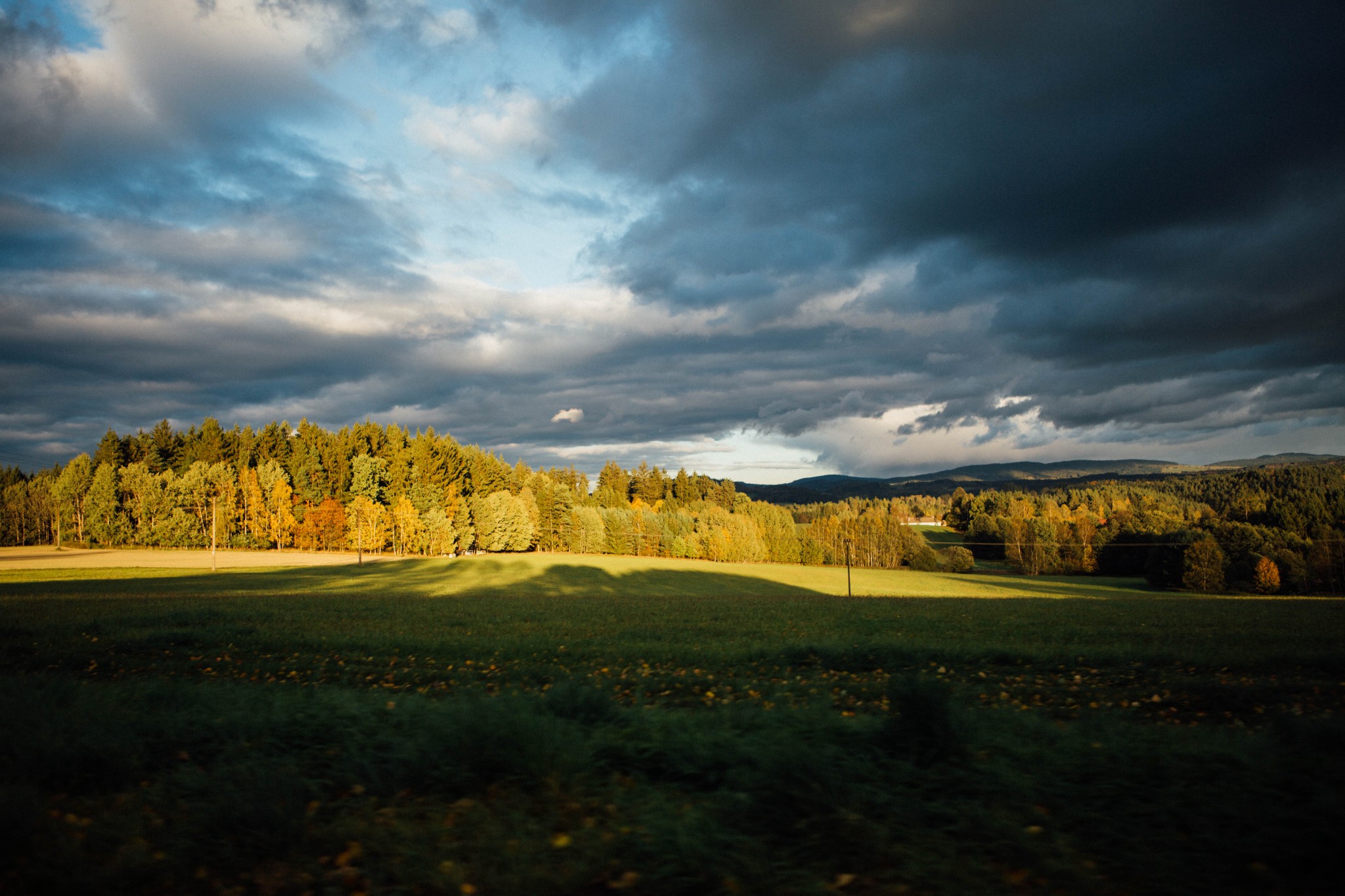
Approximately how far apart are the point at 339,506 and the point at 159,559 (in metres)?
24.8

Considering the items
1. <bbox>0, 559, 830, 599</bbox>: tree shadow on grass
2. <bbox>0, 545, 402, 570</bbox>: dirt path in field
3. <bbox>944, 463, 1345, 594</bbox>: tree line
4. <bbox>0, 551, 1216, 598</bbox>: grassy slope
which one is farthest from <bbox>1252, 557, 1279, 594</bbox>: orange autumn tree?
<bbox>0, 545, 402, 570</bbox>: dirt path in field

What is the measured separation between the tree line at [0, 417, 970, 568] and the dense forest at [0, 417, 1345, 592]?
9.0 inches

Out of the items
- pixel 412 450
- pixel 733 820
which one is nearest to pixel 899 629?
pixel 733 820

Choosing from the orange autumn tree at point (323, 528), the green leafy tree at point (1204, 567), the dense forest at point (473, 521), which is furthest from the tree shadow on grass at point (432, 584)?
the green leafy tree at point (1204, 567)

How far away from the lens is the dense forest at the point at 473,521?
7394 centimetres

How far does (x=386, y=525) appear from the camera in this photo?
80.4m

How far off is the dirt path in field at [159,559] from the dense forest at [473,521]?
173 inches

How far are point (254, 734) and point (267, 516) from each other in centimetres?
8948

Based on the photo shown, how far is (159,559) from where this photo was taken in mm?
59281

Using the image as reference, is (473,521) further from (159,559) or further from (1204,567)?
(1204,567)

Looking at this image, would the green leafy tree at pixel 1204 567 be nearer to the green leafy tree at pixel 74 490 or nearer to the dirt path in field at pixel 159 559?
the dirt path in field at pixel 159 559

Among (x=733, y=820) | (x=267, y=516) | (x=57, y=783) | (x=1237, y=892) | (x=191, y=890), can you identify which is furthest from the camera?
(x=267, y=516)

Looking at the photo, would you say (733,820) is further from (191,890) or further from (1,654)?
(1,654)

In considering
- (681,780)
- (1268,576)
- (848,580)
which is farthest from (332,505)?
(1268,576)
